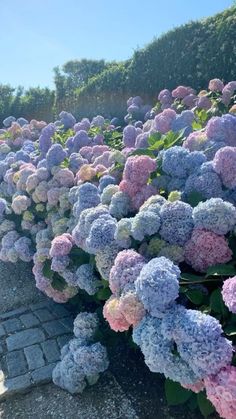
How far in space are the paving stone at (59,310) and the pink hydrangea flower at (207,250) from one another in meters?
1.96

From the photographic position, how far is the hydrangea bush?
5.54 feet

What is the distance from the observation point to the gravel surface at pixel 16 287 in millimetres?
4137

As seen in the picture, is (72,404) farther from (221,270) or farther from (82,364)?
(221,270)

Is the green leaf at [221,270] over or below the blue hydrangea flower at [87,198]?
below

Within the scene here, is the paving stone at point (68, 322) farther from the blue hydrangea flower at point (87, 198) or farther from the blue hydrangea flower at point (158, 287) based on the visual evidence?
the blue hydrangea flower at point (158, 287)

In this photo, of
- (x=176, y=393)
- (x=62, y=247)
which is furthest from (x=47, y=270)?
(x=176, y=393)

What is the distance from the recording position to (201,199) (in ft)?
7.66

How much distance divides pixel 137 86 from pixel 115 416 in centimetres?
688

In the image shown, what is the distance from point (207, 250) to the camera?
202 centimetres

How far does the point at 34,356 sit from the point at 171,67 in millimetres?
5865

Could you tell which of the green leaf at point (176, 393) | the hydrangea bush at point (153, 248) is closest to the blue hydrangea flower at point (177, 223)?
the hydrangea bush at point (153, 248)

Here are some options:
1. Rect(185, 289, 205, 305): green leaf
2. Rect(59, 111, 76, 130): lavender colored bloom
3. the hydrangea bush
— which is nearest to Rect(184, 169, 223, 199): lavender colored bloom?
the hydrangea bush

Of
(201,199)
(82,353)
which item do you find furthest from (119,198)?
(82,353)

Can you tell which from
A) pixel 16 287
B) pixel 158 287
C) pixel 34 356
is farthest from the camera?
pixel 16 287
